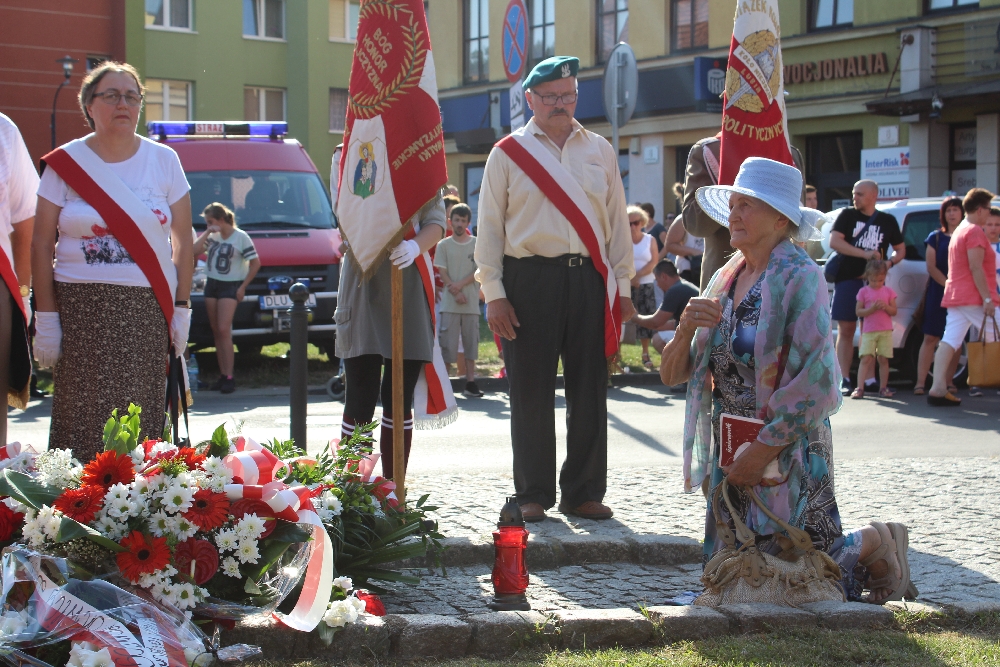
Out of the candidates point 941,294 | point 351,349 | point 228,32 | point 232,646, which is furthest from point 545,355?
point 228,32

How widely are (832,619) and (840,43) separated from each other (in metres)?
22.7

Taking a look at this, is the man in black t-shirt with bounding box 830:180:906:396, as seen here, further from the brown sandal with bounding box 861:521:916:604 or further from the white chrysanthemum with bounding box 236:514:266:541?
the white chrysanthemum with bounding box 236:514:266:541

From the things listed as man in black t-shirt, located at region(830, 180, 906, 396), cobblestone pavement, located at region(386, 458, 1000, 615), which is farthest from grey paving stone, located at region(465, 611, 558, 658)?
man in black t-shirt, located at region(830, 180, 906, 396)

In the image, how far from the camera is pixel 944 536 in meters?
6.01

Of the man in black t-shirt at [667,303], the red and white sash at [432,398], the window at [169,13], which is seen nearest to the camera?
the red and white sash at [432,398]

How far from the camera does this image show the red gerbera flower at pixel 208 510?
13.2ft

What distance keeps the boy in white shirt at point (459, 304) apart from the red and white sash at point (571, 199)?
6608 millimetres

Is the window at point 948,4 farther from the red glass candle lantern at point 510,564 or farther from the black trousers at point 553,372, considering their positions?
the red glass candle lantern at point 510,564

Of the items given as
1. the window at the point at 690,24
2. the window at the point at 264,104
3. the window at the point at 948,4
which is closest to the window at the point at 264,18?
the window at the point at 264,104

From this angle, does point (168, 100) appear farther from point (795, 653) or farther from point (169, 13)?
point (795, 653)

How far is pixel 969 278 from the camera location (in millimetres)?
11297

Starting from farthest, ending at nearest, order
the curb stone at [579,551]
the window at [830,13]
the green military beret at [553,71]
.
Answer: the window at [830,13] < the green military beret at [553,71] < the curb stone at [579,551]

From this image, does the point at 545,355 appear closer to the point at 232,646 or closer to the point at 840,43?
the point at 232,646

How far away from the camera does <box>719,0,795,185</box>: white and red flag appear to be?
655 cm
